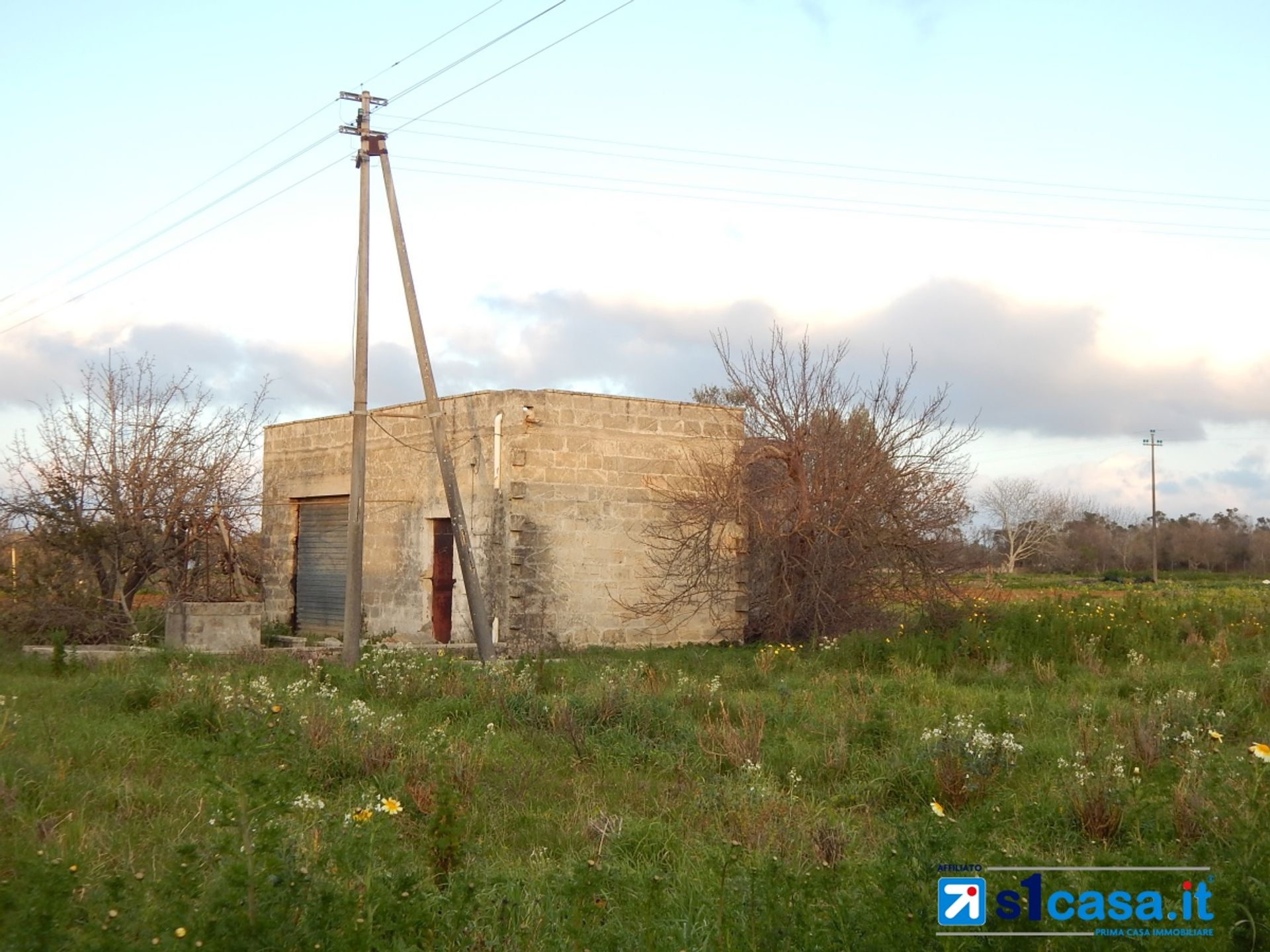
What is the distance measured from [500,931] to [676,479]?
14219 mm

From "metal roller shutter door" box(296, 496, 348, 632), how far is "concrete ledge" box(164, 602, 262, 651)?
14.4 feet

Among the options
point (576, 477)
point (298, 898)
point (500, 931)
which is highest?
point (576, 477)

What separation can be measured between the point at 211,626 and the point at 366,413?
12.2ft

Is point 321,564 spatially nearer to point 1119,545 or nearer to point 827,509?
point 827,509

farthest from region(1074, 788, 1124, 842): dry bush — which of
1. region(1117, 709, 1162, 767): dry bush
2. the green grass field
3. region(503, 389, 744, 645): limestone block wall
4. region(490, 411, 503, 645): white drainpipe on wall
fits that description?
region(490, 411, 503, 645): white drainpipe on wall

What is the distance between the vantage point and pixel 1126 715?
9.64 m

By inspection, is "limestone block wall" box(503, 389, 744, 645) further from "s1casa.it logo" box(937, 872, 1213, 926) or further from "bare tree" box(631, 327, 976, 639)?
"s1casa.it logo" box(937, 872, 1213, 926)

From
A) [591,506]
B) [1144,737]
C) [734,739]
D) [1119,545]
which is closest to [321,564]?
[591,506]

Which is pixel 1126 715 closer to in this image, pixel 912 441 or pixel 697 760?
pixel 697 760

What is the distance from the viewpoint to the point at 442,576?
19141mm

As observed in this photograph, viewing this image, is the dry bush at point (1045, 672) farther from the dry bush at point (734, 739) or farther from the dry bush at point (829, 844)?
the dry bush at point (829, 844)

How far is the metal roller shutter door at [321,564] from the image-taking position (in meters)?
21.3

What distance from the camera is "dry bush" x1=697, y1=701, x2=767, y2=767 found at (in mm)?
8555

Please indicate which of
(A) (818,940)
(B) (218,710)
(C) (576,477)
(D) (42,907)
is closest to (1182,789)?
(A) (818,940)
